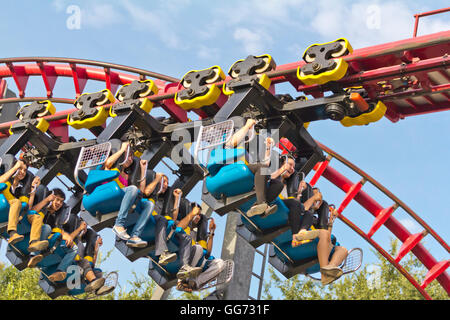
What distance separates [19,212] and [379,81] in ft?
12.8

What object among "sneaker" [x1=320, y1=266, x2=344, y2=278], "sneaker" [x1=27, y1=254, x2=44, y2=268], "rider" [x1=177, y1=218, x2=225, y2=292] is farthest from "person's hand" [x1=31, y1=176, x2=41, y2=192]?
"sneaker" [x1=320, y1=266, x2=344, y2=278]

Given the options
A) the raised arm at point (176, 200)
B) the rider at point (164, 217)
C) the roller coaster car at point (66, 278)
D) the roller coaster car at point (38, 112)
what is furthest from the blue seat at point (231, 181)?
the roller coaster car at point (38, 112)

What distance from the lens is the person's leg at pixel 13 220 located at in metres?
7.71

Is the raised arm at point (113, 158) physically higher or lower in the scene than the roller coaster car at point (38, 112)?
lower

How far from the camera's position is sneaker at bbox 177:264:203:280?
734cm

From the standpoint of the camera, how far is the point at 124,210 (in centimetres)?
713

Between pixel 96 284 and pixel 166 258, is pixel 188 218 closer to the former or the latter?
pixel 166 258

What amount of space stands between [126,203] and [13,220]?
1.40m

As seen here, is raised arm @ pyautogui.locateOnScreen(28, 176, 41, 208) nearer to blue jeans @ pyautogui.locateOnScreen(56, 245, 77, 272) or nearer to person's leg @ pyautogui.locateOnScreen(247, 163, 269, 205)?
blue jeans @ pyautogui.locateOnScreen(56, 245, 77, 272)

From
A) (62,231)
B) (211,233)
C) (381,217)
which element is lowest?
(62,231)

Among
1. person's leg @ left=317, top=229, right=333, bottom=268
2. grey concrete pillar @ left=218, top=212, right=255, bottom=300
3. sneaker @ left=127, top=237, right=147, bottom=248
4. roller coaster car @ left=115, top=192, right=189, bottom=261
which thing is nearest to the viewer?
person's leg @ left=317, top=229, right=333, bottom=268

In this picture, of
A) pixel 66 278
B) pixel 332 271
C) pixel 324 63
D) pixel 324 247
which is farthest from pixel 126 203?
pixel 324 63

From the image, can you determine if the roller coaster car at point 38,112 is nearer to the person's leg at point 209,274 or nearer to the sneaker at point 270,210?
the person's leg at point 209,274

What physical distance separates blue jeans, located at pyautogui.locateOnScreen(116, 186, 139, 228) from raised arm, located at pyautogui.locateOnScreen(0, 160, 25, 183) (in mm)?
1455
